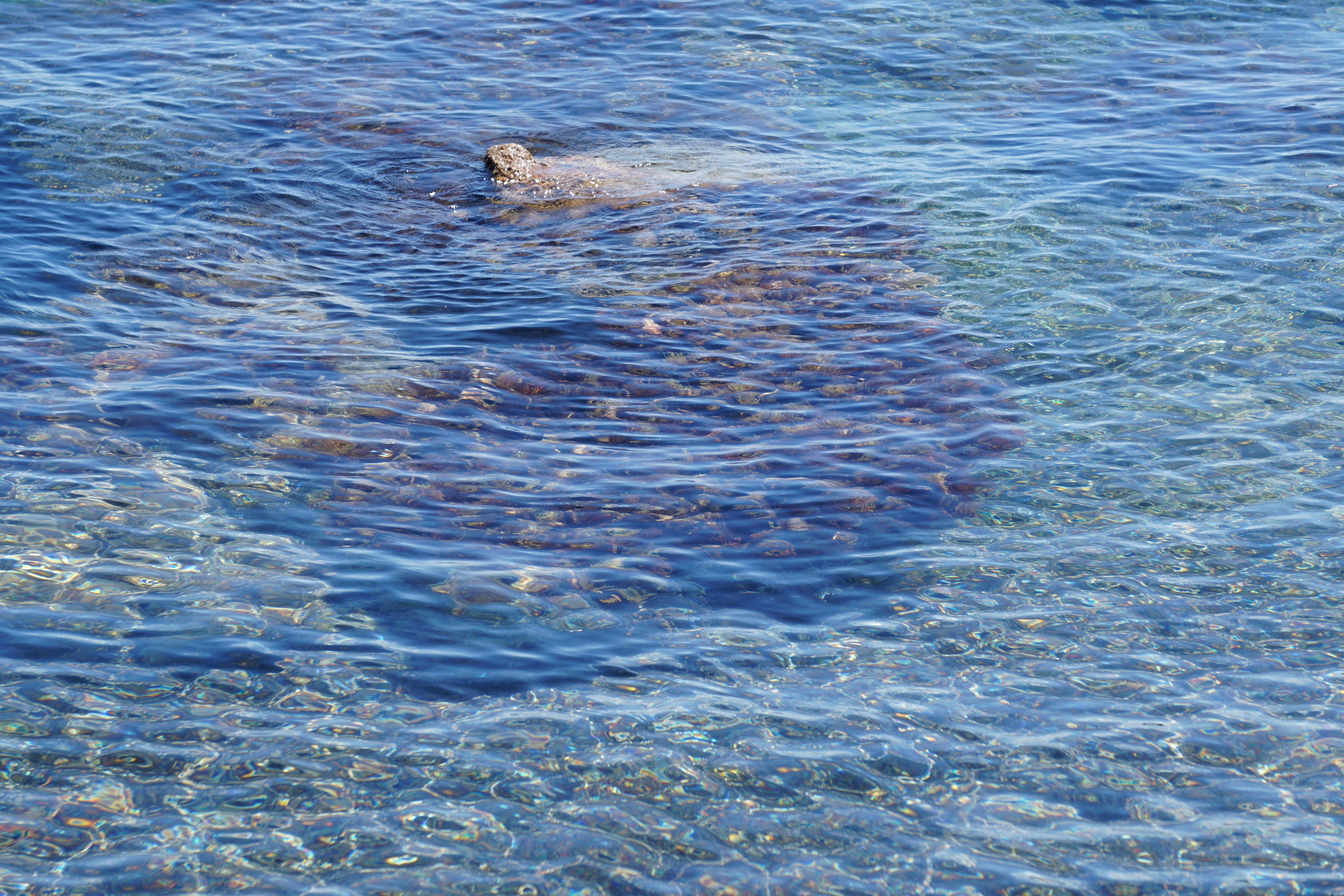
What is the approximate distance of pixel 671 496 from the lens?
8.55 meters

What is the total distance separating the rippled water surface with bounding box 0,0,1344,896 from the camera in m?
5.87

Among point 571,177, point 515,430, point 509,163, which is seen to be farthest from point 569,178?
point 515,430

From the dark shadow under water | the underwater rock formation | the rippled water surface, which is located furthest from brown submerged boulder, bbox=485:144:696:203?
the underwater rock formation

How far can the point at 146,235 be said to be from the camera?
12.4m

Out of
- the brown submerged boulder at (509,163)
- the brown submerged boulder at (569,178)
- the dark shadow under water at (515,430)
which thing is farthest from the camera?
the brown submerged boulder at (509,163)

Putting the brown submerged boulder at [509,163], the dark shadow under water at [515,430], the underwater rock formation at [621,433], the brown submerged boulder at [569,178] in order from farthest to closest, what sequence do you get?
the brown submerged boulder at [509,163] < the brown submerged boulder at [569,178] < the underwater rock formation at [621,433] < the dark shadow under water at [515,430]

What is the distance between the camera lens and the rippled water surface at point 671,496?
19.3 feet

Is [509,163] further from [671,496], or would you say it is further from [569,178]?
[671,496]

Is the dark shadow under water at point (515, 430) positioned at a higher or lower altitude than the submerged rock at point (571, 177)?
lower

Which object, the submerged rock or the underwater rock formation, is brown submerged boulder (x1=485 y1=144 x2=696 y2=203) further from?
the underwater rock formation

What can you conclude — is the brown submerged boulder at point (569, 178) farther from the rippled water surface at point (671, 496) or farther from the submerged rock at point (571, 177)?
the rippled water surface at point (671, 496)

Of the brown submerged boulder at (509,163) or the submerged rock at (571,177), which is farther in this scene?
the brown submerged boulder at (509,163)

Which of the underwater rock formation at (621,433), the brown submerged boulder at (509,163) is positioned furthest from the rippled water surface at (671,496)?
the brown submerged boulder at (509,163)

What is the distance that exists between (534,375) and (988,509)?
13.2 ft
